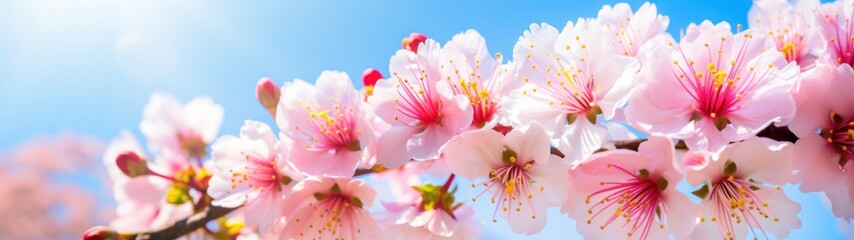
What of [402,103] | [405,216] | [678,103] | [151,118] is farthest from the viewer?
[151,118]

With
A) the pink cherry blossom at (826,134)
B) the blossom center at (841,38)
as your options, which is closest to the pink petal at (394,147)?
the pink cherry blossom at (826,134)

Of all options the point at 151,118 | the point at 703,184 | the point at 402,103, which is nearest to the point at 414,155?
the point at 402,103

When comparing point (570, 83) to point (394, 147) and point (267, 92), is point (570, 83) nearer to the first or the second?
point (394, 147)

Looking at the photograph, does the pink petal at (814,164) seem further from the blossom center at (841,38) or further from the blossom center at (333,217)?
the blossom center at (333,217)

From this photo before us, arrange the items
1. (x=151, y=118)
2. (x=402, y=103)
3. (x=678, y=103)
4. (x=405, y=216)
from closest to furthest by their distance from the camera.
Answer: (x=678, y=103)
(x=402, y=103)
(x=405, y=216)
(x=151, y=118)

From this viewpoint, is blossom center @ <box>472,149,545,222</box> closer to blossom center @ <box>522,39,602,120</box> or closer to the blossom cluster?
the blossom cluster

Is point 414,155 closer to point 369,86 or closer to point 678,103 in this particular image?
point 369,86
